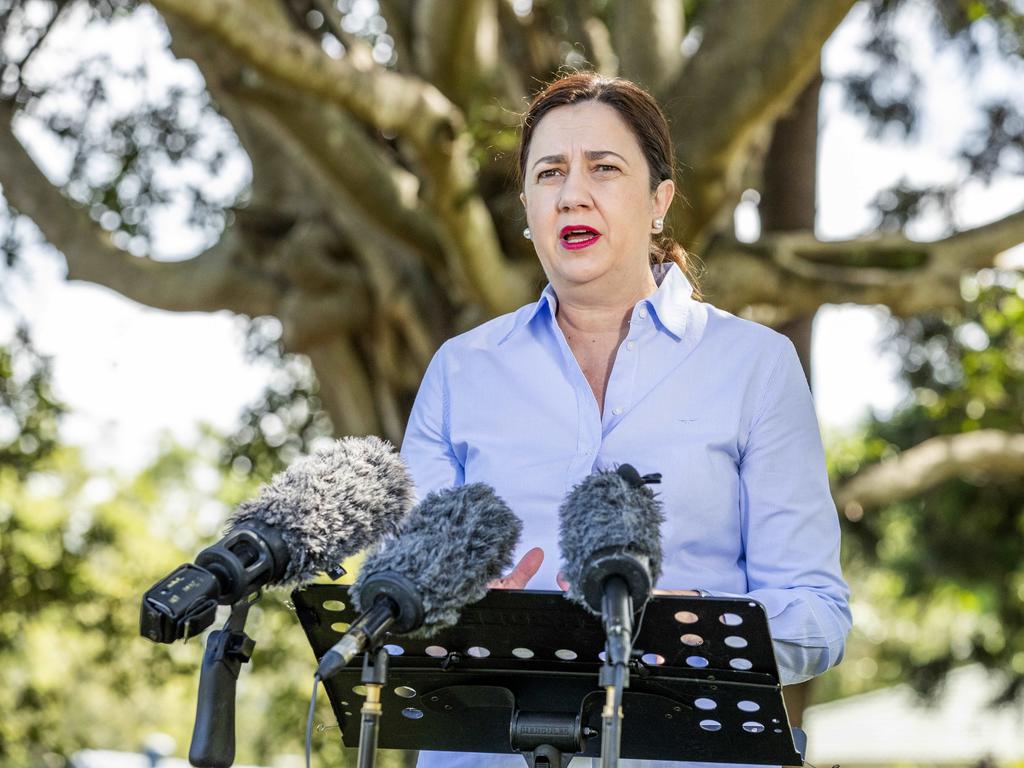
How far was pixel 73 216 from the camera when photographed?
852 cm

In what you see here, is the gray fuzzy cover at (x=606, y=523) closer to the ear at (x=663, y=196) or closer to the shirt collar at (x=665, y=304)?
the shirt collar at (x=665, y=304)

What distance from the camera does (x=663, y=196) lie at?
10.5 feet

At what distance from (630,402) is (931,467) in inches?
293

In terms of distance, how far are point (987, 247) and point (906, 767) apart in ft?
56.0

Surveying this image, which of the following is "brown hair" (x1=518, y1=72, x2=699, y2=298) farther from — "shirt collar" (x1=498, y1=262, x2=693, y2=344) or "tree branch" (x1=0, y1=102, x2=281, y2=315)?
"tree branch" (x1=0, y1=102, x2=281, y2=315)

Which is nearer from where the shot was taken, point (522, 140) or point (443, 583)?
point (443, 583)

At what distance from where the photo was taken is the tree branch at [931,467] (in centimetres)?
951

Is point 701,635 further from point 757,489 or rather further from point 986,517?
point 986,517

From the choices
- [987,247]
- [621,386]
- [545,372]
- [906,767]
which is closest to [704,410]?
[621,386]

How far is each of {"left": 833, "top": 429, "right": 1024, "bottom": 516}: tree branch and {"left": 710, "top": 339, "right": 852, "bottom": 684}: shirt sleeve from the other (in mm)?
6811

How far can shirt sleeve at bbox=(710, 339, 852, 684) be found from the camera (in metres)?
2.61

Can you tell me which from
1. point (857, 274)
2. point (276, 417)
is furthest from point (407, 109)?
point (276, 417)

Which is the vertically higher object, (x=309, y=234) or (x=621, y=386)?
(x=309, y=234)

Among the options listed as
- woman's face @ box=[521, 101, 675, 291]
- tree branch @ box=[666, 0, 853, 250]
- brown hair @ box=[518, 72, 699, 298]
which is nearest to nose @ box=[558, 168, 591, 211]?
woman's face @ box=[521, 101, 675, 291]
